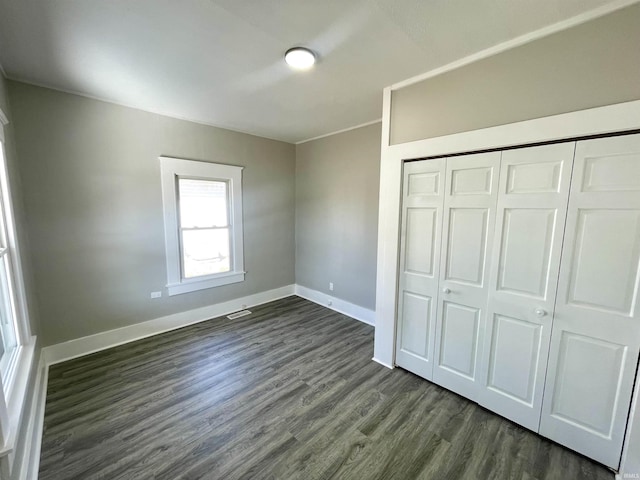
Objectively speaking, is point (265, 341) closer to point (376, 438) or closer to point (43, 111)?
point (376, 438)

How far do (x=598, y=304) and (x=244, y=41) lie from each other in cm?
283

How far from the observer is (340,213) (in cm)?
391

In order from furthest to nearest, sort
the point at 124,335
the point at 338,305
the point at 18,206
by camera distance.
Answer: the point at 338,305
the point at 124,335
the point at 18,206

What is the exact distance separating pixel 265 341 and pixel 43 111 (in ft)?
10.5

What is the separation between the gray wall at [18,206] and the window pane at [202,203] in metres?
1.38

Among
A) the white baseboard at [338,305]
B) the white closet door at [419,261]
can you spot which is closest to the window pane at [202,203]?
the white baseboard at [338,305]

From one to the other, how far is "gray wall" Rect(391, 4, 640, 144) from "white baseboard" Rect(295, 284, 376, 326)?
2416 mm

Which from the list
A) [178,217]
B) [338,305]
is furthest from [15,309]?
[338,305]

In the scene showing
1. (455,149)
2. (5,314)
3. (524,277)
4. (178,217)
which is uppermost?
(455,149)

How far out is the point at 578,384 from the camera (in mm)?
1670

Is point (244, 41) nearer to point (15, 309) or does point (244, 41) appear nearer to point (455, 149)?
point (455, 149)

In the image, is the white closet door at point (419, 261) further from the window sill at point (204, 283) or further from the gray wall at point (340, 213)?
the window sill at point (204, 283)

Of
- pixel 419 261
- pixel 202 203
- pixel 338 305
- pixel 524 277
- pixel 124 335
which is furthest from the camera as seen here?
pixel 338 305

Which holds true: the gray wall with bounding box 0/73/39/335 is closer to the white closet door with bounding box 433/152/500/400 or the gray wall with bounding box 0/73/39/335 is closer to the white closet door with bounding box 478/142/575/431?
the white closet door with bounding box 433/152/500/400
